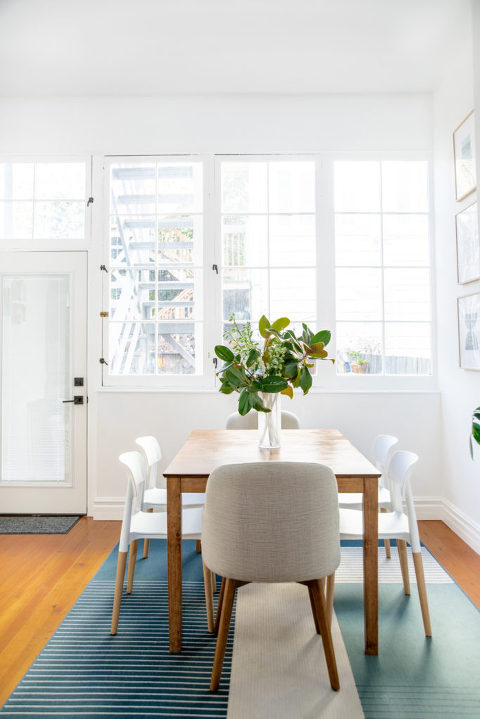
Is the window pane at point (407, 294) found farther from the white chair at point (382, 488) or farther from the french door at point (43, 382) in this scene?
the french door at point (43, 382)

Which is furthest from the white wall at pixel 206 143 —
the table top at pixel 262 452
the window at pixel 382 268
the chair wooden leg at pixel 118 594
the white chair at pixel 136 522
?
the chair wooden leg at pixel 118 594

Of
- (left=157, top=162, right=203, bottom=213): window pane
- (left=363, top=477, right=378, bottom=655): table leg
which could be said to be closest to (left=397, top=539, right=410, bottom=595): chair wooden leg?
(left=363, top=477, right=378, bottom=655): table leg

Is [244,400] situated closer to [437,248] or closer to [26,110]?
[437,248]

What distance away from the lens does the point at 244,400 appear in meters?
2.15

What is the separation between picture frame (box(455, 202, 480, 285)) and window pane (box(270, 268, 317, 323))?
3.54 ft

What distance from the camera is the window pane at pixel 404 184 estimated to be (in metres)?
3.77

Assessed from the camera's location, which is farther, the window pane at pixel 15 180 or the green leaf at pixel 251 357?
the window pane at pixel 15 180

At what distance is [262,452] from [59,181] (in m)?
2.93

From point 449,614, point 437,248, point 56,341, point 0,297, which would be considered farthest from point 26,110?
point 449,614

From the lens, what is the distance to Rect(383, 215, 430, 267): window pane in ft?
12.3

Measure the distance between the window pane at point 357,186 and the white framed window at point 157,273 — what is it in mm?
1091

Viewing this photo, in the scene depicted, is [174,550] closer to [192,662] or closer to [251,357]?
[192,662]

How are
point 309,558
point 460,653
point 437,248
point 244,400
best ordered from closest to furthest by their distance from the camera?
point 309,558, point 460,653, point 244,400, point 437,248

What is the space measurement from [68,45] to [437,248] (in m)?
3.05
